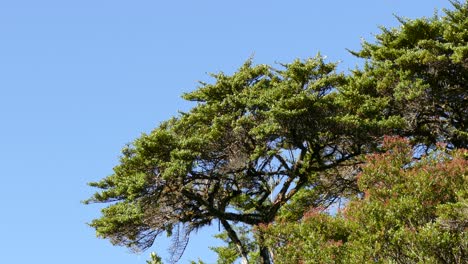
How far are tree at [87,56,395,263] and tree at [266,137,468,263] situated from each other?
543 centimetres

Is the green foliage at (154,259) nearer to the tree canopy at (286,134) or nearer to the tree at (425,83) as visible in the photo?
the tree canopy at (286,134)

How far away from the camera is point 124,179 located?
20562 millimetres

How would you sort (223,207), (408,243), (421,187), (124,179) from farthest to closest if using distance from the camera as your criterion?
(223,207), (124,179), (421,187), (408,243)

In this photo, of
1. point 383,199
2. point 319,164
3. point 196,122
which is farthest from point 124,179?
point 383,199

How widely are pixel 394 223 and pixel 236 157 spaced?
910 centimetres

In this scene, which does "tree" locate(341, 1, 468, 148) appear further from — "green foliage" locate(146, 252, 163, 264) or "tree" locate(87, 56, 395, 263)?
"green foliage" locate(146, 252, 163, 264)

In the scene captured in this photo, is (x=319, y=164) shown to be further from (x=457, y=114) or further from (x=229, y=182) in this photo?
(x=457, y=114)

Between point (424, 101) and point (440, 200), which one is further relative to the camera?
point (424, 101)

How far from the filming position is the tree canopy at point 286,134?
20688mm

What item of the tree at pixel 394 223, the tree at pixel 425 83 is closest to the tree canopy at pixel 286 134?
the tree at pixel 425 83

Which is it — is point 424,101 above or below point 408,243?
above

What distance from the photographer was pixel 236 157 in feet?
71.8

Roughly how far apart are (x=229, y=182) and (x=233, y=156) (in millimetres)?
1331

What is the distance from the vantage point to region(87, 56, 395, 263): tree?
2056 centimetres
